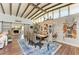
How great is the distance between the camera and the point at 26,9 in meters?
2.83

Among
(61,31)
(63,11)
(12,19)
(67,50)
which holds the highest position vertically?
(63,11)

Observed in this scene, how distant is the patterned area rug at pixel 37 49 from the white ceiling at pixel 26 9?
1.66 feet

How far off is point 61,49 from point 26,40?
681 millimetres

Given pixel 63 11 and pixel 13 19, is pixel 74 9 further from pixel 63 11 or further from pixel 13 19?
pixel 13 19

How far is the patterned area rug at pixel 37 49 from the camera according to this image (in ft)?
9.27

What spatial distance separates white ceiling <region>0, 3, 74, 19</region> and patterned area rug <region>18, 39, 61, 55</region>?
507 millimetres

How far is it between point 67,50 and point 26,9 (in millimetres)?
1089

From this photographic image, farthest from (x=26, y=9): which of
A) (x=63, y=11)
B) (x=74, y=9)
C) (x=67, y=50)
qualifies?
(x=67, y=50)

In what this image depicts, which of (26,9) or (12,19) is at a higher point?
(26,9)

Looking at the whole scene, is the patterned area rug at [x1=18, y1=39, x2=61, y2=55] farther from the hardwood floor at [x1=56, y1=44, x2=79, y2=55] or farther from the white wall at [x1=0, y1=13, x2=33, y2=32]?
the white wall at [x1=0, y1=13, x2=33, y2=32]

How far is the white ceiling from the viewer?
9.05ft

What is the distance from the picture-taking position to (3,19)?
9.09 feet

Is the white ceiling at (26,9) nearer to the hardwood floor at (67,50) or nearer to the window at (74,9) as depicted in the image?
the window at (74,9)
